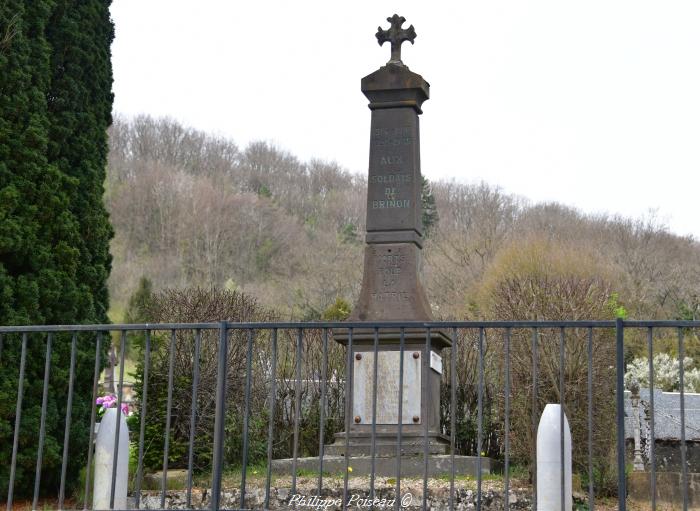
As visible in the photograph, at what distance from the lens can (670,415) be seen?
11867 mm

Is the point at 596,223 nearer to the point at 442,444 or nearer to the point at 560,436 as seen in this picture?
the point at 442,444

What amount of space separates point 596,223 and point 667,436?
35.5 metres

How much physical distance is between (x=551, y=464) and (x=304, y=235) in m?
47.4

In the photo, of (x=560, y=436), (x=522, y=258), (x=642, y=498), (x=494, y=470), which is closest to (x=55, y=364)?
(x=494, y=470)

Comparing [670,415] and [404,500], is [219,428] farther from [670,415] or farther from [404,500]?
[670,415]

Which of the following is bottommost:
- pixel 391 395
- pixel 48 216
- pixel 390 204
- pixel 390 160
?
pixel 391 395

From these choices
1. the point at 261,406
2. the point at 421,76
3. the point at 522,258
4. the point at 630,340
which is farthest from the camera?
the point at 522,258

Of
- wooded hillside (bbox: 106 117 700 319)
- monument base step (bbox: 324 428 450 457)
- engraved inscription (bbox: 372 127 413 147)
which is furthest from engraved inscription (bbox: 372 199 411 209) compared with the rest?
wooded hillside (bbox: 106 117 700 319)

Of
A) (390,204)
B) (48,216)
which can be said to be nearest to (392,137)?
(390,204)

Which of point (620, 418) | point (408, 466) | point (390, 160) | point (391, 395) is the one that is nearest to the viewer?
point (620, 418)

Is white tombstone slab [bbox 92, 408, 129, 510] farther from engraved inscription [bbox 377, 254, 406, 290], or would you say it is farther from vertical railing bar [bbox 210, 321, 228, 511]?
engraved inscription [bbox 377, 254, 406, 290]

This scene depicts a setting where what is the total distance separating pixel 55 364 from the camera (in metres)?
10.0

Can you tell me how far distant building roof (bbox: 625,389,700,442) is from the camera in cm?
1181

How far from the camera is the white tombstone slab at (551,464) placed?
222 inches
